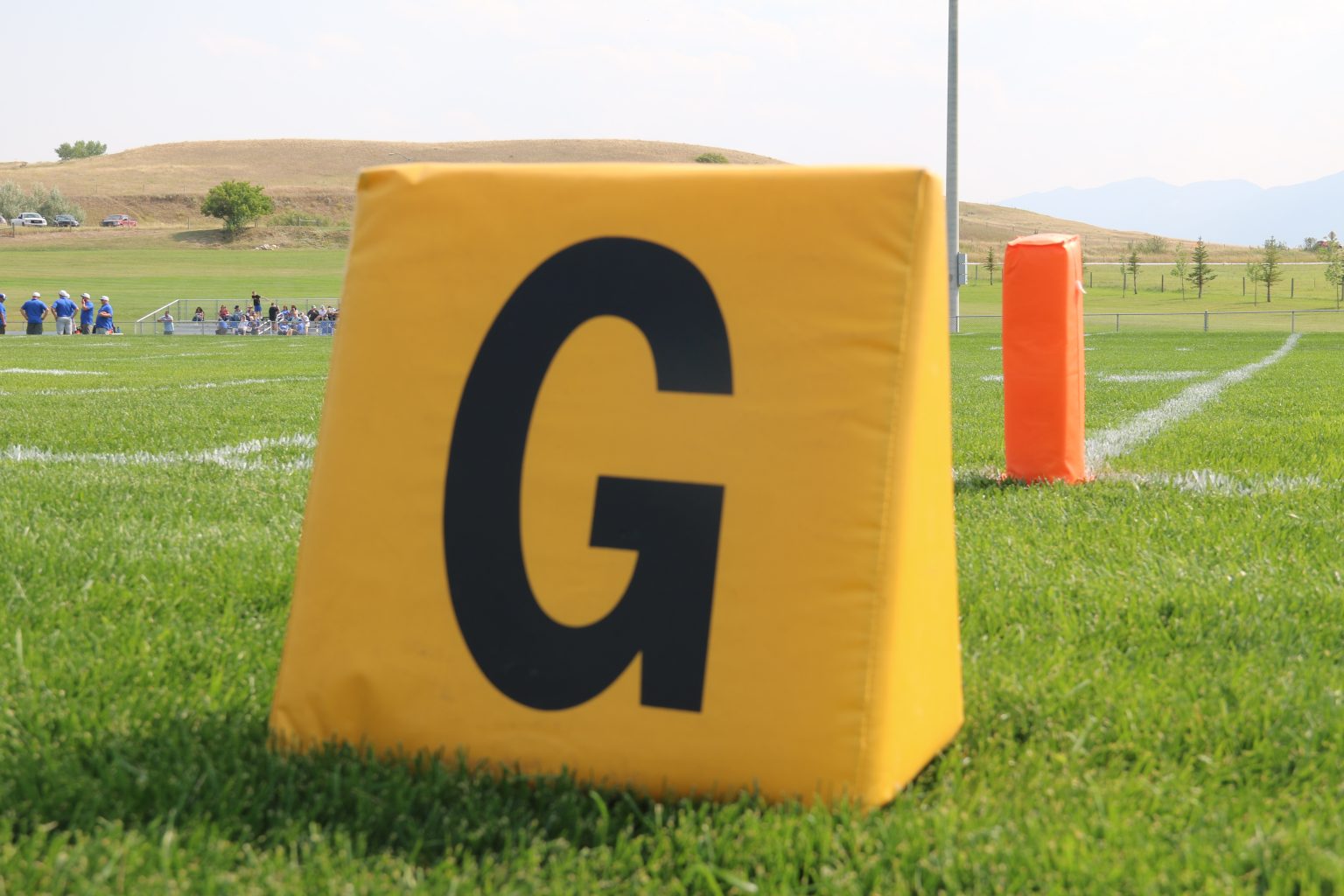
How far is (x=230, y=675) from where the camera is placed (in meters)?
2.49

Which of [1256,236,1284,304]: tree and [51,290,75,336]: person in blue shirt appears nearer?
[51,290,75,336]: person in blue shirt

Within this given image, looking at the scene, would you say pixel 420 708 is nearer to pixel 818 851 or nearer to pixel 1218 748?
pixel 818 851

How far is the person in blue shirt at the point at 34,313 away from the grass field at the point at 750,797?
26876mm

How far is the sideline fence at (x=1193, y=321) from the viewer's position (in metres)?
34.8

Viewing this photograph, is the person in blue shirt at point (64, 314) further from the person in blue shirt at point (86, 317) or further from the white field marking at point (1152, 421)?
the white field marking at point (1152, 421)

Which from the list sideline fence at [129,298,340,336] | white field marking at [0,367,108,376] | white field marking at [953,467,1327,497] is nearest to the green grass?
sideline fence at [129,298,340,336]

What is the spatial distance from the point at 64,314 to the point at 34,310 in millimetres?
1695

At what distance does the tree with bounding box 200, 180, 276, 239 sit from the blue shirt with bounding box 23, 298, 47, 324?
5879 cm

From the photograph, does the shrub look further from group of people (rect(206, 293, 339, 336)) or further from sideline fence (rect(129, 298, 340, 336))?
group of people (rect(206, 293, 339, 336))

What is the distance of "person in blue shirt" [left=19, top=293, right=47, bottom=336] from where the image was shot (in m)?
28.3

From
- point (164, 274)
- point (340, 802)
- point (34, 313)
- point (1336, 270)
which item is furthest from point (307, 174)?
point (340, 802)

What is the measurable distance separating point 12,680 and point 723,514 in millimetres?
1468

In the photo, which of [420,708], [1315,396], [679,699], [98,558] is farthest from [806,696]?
[1315,396]

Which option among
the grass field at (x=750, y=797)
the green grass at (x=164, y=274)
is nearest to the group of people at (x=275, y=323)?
the green grass at (x=164, y=274)
